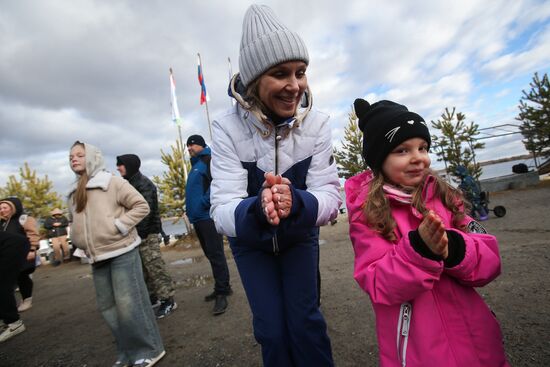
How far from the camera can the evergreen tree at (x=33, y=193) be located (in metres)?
23.3

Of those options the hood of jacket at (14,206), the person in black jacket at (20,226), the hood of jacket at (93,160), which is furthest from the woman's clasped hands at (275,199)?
the hood of jacket at (14,206)

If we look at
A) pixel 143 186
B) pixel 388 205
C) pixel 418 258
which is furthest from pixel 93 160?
pixel 418 258

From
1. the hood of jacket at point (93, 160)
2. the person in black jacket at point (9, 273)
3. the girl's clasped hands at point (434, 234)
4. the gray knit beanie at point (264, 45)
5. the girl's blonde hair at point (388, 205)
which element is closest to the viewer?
the girl's clasped hands at point (434, 234)

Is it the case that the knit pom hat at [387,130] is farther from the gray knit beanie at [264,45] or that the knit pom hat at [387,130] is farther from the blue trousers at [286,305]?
the blue trousers at [286,305]

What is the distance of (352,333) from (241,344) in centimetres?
110

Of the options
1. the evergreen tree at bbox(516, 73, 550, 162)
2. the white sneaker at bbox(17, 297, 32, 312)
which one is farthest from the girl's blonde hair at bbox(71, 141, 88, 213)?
the evergreen tree at bbox(516, 73, 550, 162)

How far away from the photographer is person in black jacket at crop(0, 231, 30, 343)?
3957 millimetres

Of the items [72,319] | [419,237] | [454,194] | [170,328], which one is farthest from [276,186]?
[72,319]

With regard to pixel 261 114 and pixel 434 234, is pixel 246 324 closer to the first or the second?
pixel 261 114

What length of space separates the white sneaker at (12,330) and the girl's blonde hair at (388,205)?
5.37 meters

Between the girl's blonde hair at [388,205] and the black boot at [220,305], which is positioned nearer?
the girl's blonde hair at [388,205]

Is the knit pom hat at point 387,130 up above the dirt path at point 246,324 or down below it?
above

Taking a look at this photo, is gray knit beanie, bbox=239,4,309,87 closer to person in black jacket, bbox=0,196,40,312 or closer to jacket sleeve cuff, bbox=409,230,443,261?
jacket sleeve cuff, bbox=409,230,443,261

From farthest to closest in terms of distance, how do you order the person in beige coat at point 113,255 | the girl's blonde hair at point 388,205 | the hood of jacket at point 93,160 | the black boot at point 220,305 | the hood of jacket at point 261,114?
the black boot at point 220,305
the hood of jacket at point 93,160
the person in beige coat at point 113,255
the hood of jacket at point 261,114
the girl's blonde hair at point 388,205
